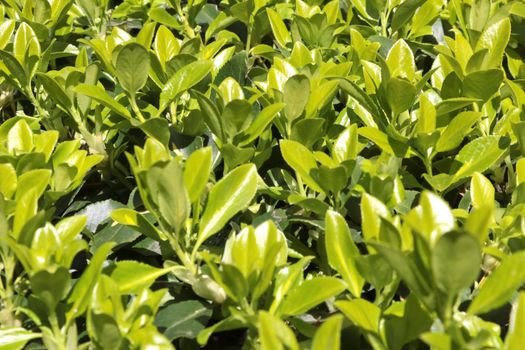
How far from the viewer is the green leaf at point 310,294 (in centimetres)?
117

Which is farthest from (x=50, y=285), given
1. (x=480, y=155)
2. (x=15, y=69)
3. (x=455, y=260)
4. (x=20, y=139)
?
(x=480, y=155)

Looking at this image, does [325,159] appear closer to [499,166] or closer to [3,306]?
[499,166]

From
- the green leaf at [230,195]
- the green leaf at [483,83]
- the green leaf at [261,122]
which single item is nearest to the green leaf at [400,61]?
the green leaf at [483,83]

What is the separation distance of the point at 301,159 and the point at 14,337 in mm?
609

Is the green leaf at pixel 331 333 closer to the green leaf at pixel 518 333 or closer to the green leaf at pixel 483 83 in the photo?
the green leaf at pixel 518 333

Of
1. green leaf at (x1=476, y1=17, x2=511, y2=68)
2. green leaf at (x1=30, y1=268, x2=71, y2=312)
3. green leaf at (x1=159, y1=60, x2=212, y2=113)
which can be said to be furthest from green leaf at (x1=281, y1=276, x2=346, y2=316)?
green leaf at (x1=476, y1=17, x2=511, y2=68)

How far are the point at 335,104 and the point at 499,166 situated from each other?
45 cm

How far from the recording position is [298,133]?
1.52 m

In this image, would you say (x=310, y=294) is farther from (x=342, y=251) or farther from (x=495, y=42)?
(x=495, y=42)

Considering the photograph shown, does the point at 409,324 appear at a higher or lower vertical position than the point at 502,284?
lower

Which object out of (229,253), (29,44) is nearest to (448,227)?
(229,253)

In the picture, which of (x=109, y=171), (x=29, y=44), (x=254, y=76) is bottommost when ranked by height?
(x=109, y=171)

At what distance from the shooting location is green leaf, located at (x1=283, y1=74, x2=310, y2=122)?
4.84 feet

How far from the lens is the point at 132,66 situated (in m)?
1.57
